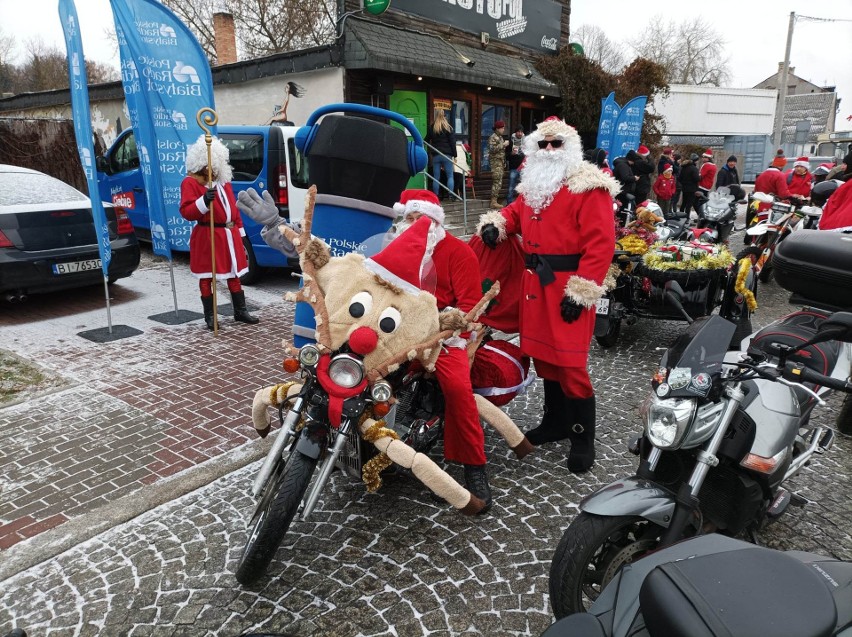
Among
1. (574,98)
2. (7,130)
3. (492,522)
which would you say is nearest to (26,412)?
(492,522)

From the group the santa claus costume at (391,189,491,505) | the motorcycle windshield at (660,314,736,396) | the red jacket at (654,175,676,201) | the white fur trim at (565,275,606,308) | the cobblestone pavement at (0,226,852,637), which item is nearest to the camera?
the motorcycle windshield at (660,314,736,396)

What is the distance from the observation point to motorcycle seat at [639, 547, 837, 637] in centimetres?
114

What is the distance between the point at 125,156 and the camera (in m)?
9.45

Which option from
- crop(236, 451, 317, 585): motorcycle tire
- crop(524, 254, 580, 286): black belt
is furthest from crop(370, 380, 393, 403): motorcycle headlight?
crop(524, 254, 580, 286): black belt

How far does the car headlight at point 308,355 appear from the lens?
2561mm

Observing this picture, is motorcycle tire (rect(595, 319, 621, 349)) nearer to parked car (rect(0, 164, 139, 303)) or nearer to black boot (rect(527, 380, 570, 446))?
black boot (rect(527, 380, 570, 446))

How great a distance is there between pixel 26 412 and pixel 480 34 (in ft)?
46.4

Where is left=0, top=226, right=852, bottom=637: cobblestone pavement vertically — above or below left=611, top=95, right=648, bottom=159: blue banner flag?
below

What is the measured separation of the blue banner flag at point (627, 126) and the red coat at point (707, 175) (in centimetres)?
448

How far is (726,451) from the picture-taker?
2.46 metres

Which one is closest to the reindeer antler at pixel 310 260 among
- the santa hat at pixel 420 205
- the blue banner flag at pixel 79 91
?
the santa hat at pixel 420 205

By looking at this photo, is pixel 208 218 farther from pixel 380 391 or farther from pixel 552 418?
pixel 380 391

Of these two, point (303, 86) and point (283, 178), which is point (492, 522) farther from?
point (303, 86)

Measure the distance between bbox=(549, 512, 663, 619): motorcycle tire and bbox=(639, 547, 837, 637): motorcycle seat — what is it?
0.94 meters
